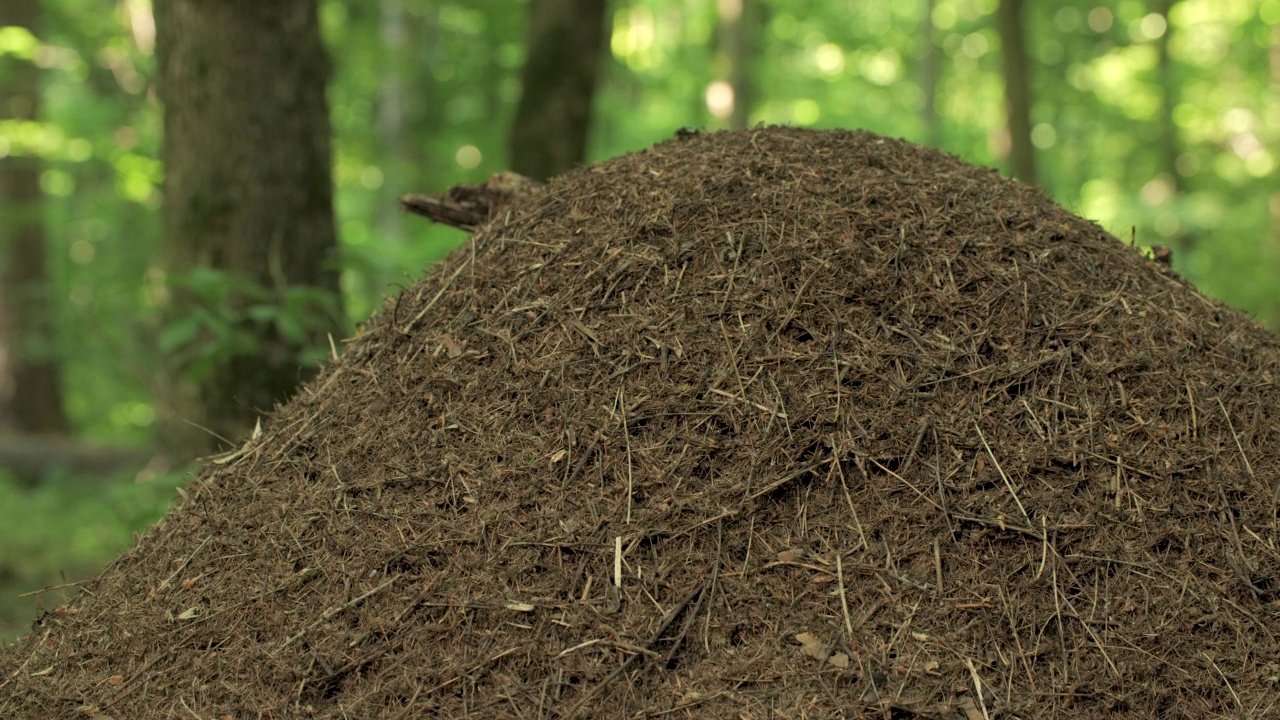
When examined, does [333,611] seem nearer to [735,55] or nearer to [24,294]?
[735,55]

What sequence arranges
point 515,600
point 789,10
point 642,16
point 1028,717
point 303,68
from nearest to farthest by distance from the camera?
point 1028,717 → point 515,600 → point 303,68 → point 789,10 → point 642,16

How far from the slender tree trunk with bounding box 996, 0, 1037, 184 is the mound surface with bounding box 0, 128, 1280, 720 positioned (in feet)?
23.6

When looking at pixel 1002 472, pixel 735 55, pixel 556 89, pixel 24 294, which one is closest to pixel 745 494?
pixel 1002 472

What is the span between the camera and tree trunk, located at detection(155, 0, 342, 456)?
455 centimetres

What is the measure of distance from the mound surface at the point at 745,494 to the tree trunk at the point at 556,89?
11.7 feet

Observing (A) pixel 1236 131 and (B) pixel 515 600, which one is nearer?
(B) pixel 515 600

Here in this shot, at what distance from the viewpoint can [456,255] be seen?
3.23m

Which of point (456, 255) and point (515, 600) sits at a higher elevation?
point (456, 255)

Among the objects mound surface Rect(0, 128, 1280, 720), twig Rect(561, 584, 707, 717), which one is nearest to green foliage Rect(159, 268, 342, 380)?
mound surface Rect(0, 128, 1280, 720)

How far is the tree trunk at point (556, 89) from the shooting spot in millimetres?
6566

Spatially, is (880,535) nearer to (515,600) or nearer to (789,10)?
(515,600)

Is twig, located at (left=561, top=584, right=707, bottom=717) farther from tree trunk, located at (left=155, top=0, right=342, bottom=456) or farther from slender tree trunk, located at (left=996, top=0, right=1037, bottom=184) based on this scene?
slender tree trunk, located at (left=996, top=0, right=1037, bottom=184)

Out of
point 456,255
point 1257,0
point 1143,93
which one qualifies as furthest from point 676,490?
point 1143,93

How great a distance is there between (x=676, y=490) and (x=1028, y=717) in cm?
95
